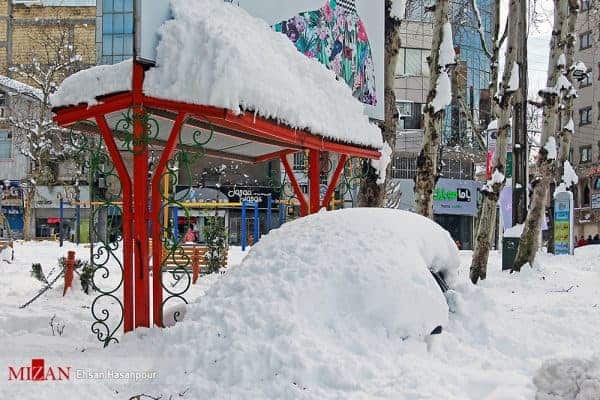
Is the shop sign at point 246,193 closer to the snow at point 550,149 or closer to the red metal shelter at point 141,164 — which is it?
the snow at point 550,149

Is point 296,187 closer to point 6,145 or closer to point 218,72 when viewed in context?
point 218,72

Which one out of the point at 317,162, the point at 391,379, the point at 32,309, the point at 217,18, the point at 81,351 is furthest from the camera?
the point at 32,309

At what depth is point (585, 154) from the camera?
157 feet

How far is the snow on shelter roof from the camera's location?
19.1ft

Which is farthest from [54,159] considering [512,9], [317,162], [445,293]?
[445,293]

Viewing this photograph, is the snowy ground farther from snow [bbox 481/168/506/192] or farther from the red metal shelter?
snow [bbox 481/168/506/192]

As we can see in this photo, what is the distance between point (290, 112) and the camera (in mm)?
6836

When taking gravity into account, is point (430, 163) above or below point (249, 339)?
above

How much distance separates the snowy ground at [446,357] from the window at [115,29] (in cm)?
3388

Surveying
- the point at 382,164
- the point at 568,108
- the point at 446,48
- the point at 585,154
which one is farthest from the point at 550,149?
the point at 585,154

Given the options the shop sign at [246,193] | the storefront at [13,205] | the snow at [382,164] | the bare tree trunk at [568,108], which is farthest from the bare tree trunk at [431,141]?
the storefront at [13,205]

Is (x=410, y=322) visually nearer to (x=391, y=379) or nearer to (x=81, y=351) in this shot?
(x=391, y=379)

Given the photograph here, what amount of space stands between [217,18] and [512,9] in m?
10.3

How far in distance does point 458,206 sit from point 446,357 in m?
37.6
